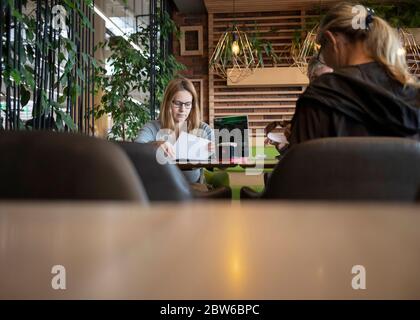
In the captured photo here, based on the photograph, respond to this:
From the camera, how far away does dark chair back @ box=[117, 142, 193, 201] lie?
1061 millimetres

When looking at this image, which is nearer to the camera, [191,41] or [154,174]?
[154,174]

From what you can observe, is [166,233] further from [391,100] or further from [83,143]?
[391,100]

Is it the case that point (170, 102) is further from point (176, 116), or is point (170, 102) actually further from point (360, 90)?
point (360, 90)

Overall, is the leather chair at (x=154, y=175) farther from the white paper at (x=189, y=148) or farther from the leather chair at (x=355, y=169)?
the white paper at (x=189, y=148)

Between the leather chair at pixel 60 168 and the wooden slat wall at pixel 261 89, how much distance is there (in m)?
6.38

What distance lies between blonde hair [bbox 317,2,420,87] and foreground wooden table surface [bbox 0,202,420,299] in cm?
93

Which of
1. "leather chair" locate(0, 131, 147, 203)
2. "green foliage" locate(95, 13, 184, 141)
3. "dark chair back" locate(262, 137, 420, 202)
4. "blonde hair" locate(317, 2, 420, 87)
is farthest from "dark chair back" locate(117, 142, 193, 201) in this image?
"green foliage" locate(95, 13, 184, 141)

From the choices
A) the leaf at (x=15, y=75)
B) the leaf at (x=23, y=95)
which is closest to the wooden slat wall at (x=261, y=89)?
the leaf at (x=23, y=95)

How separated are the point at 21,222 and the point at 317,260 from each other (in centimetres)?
45

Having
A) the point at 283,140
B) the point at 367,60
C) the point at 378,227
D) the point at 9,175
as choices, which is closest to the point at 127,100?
the point at 283,140

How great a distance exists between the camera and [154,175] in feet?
3.61

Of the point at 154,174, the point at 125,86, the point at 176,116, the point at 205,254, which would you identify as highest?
the point at 125,86

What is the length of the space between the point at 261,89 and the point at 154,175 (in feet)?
21.0

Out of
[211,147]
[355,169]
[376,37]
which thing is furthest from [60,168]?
[211,147]
